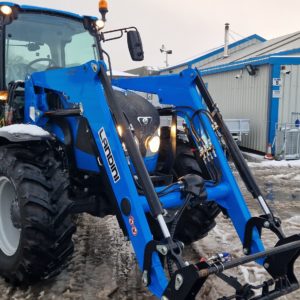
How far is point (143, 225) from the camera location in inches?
104

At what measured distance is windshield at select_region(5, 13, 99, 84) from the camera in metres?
4.28

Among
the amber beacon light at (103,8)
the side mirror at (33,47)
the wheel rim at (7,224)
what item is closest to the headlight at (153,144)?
the wheel rim at (7,224)

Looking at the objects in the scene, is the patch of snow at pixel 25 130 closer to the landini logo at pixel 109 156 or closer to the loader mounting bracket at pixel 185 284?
the landini logo at pixel 109 156

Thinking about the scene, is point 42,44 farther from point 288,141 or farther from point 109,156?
point 288,141

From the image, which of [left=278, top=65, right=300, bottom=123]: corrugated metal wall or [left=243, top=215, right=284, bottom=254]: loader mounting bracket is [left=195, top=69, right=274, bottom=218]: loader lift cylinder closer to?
[left=243, top=215, right=284, bottom=254]: loader mounting bracket

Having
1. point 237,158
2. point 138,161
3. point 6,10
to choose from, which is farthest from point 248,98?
point 138,161

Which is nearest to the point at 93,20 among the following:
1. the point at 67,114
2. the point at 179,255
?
the point at 67,114

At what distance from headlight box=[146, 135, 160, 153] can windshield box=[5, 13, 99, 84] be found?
1.70 meters

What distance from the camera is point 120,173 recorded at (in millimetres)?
2791

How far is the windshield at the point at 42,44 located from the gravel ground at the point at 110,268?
1.87 m

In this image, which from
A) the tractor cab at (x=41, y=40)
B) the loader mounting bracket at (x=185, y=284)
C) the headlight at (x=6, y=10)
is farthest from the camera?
the tractor cab at (x=41, y=40)

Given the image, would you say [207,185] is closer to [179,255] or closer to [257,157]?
[179,255]

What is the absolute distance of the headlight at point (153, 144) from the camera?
11.2 feet

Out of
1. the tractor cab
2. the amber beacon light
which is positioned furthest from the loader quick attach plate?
the amber beacon light
